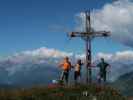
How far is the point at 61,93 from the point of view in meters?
42.5

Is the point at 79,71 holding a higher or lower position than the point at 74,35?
lower

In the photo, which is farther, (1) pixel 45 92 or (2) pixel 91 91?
(2) pixel 91 91

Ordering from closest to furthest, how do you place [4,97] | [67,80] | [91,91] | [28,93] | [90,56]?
1. [4,97]
2. [28,93]
3. [91,91]
4. [67,80]
5. [90,56]

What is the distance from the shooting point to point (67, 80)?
160 feet

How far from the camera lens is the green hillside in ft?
130

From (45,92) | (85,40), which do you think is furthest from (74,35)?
(45,92)

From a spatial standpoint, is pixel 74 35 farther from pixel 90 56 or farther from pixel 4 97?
pixel 4 97

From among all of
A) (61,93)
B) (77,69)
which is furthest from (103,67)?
(61,93)

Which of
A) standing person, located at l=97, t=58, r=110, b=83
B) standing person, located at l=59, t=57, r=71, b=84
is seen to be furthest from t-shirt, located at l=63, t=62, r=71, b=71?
standing person, located at l=97, t=58, r=110, b=83

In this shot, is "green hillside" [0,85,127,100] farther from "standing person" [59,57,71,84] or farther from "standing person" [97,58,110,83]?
"standing person" [97,58,110,83]

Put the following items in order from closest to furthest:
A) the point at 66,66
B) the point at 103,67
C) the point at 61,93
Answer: the point at 61,93, the point at 66,66, the point at 103,67

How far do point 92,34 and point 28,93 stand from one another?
28903 mm

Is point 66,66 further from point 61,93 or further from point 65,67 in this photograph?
point 61,93

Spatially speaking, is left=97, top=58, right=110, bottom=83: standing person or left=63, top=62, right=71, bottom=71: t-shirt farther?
left=97, top=58, right=110, bottom=83: standing person
